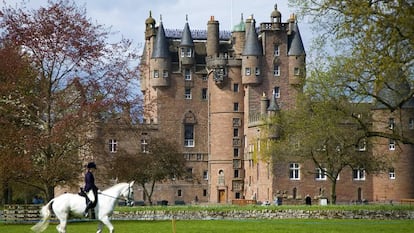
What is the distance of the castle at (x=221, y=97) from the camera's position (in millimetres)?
89625

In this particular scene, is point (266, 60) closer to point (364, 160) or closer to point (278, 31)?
point (278, 31)

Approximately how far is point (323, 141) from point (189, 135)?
3342 centimetres

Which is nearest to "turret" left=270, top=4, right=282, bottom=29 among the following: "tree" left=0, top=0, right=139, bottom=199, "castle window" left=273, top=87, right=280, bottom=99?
"castle window" left=273, top=87, right=280, bottom=99

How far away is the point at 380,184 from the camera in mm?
83875

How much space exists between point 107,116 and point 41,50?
469 centimetres

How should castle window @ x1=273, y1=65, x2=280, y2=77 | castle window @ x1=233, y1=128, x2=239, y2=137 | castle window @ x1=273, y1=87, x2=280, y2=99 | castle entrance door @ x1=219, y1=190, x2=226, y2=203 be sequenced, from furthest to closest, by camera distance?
castle window @ x1=233, y1=128, x2=239, y2=137, castle window @ x1=273, y1=65, x2=280, y2=77, castle entrance door @ x1=219, y1=190, x2=226, y2=203, castle window @ x1=273, y1=87, x2=280, y2=99

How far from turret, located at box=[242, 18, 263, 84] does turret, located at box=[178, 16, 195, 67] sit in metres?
6.90

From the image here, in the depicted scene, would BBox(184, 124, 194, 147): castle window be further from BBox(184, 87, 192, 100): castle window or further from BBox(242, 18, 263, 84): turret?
BBox(242, 18, 263, 84): turret

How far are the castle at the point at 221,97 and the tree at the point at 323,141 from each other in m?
16.8

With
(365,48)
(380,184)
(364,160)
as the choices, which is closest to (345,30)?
(365,48)

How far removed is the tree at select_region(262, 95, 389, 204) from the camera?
180ft

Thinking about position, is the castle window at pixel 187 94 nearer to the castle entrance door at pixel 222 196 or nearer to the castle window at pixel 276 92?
the castle window at pixel 276 92

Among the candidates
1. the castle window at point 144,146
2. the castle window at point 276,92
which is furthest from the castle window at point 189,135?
the castle window at point 276,92

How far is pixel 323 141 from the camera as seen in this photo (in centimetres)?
6169
